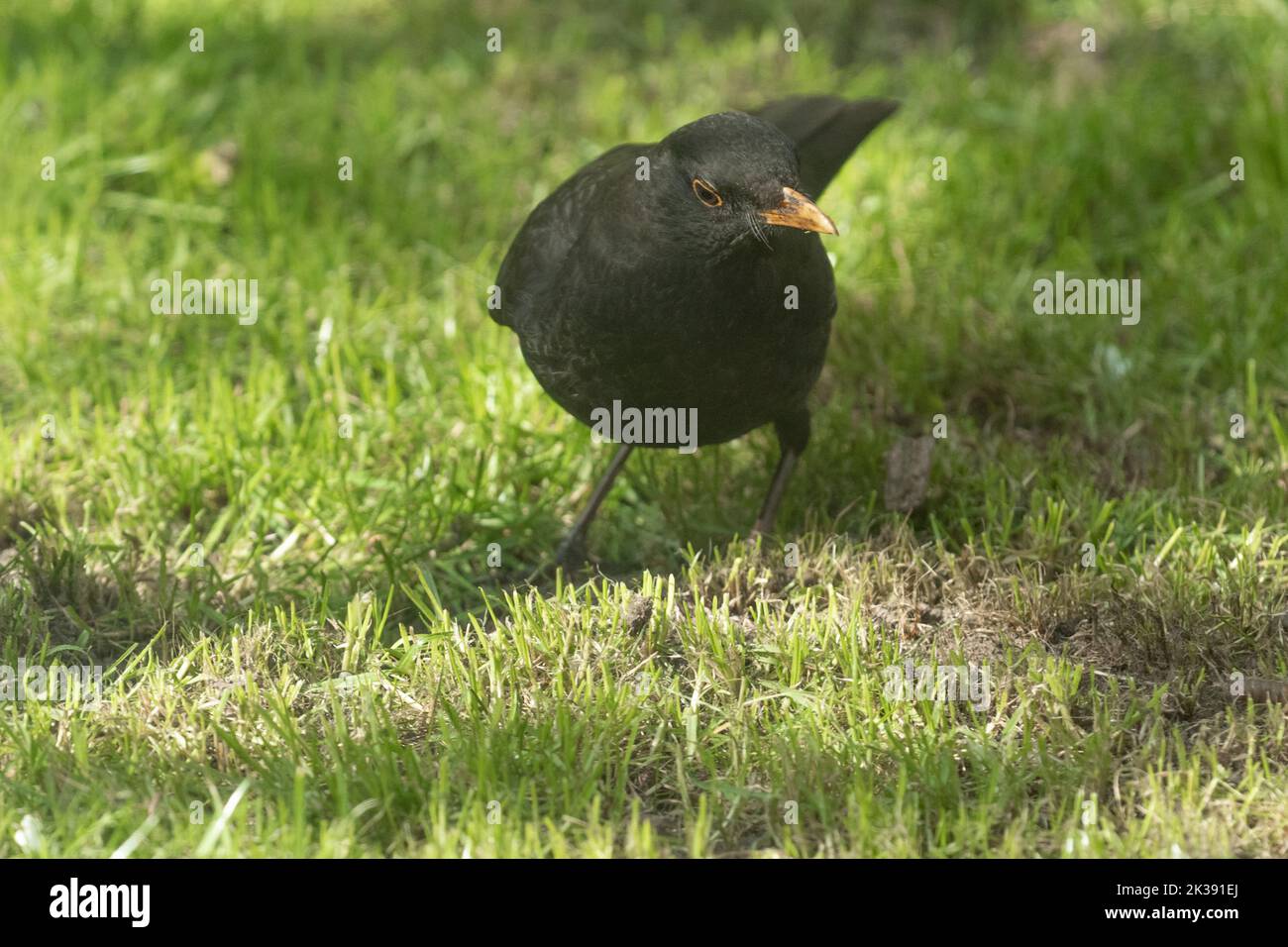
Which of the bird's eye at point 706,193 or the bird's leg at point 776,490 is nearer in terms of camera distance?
the bird's eye at point 706,193

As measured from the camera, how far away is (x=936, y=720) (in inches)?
133

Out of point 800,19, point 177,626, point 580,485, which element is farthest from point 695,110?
point 177,626

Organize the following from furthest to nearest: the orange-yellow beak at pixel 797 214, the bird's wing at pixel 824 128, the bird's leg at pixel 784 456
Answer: the bird's wing at pixel 824 128 → the bird's leg at pixel 784 456 → the orange-yellow beak at pixel 797 214

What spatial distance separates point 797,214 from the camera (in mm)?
3459

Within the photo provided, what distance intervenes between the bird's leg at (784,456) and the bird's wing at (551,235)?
0.82 meters

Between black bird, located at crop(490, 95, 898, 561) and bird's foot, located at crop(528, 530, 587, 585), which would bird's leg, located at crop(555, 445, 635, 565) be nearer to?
bird's foot, located at crop(528, 530, 587, 585)

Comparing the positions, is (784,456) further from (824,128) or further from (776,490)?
(824,128)

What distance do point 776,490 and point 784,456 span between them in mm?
110

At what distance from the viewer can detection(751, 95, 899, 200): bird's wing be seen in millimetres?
4656

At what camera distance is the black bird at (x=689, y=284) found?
3.54m

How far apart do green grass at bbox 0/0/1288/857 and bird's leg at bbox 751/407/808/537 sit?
11 cm

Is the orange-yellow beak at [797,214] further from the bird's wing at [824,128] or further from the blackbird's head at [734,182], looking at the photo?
the bird's wing at [824,128]

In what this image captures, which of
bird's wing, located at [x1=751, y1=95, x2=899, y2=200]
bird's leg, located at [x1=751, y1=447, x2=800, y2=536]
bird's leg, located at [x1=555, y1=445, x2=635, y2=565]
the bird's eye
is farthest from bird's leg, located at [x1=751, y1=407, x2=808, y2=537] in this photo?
the bird's eye

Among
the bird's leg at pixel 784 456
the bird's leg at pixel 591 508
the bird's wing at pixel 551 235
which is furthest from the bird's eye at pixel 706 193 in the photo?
the bird's leg at pixel 591 508
